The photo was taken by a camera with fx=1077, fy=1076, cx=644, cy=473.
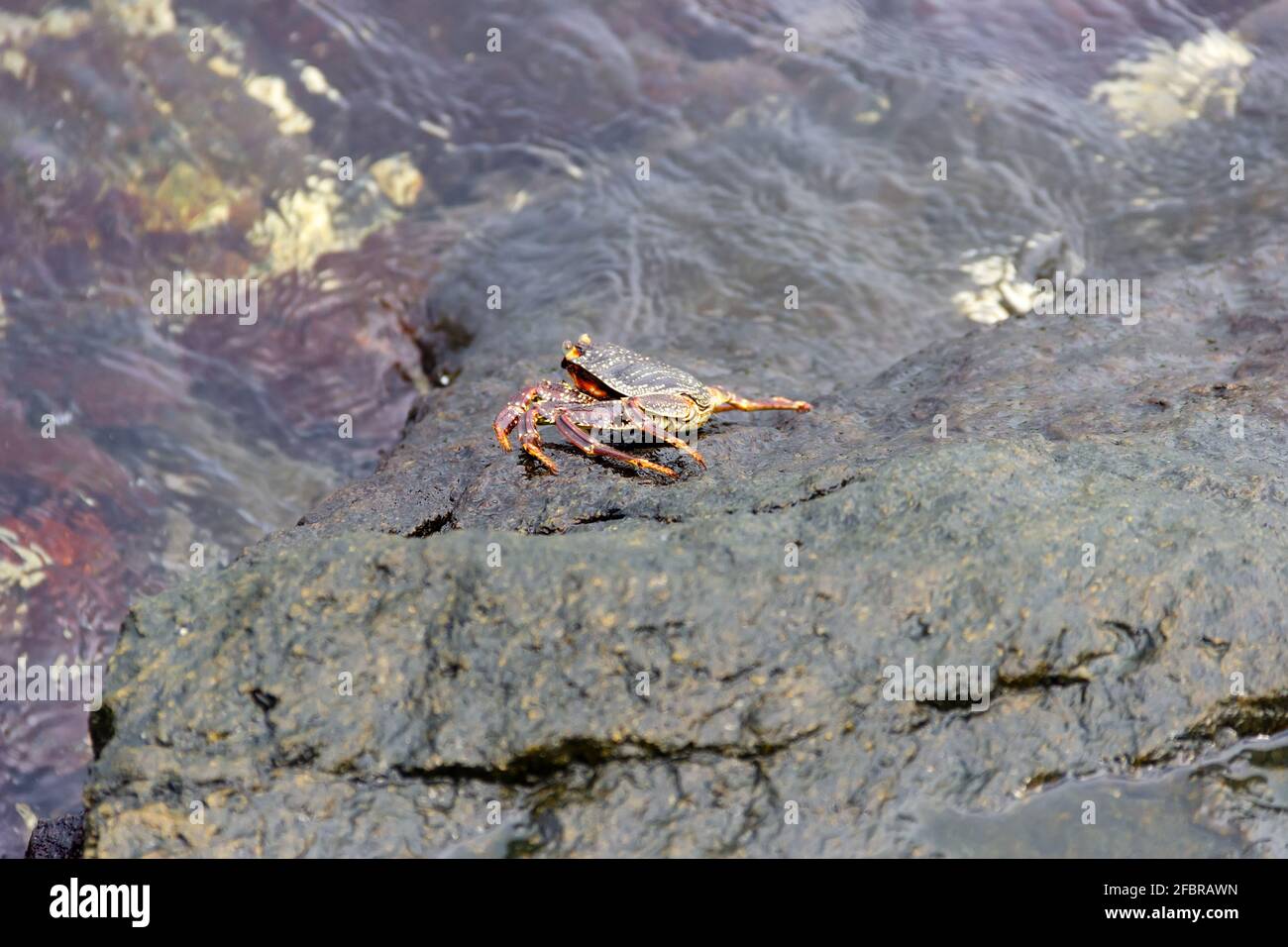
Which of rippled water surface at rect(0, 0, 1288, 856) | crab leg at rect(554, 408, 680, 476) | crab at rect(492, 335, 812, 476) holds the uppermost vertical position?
rippled water surface at rect(0, 0, 1288, 856)

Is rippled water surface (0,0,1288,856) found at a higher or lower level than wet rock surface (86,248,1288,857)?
higher

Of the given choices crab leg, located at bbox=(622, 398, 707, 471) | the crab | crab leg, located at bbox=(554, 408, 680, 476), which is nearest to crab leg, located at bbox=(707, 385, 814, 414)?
the crab

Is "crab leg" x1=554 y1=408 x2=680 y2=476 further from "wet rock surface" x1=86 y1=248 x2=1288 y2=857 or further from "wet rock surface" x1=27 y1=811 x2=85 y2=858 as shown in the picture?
"wet rock surface" x1=27 y1=811 x2=85 y2=858

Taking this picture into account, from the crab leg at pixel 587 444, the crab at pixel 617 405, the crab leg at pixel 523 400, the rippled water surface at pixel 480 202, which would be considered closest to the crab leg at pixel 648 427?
the crab at pixel 617 405

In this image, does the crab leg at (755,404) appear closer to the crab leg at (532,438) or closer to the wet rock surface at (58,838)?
the crab leg at (532,438)

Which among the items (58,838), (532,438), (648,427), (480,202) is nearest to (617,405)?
(648,427)
